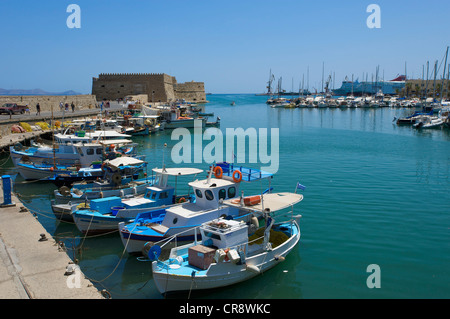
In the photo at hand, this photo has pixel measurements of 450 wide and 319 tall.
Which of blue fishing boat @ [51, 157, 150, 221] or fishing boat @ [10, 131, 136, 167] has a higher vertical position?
fishing boat @ [10, 131, 136, 167]

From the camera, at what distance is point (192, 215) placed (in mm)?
14922

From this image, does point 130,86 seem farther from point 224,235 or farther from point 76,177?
point 224,235

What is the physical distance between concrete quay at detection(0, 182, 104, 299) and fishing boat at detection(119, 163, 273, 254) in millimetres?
3027

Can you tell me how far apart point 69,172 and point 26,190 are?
3.07m

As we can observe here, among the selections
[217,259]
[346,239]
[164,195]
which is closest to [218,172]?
[164,195]

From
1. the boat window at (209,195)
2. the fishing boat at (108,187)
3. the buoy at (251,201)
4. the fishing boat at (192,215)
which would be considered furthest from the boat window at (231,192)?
the fishing boat at (108,187)

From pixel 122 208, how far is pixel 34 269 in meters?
6.65

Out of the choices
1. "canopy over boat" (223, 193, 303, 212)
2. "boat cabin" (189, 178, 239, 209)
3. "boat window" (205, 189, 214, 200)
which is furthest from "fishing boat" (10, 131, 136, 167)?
"canopy over boat" (223, 193, 303, 212)

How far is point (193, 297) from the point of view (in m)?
11.7

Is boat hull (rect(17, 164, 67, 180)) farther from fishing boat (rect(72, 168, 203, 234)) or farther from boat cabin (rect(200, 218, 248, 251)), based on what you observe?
boat cabin (rect(200, 218, 248, 251))

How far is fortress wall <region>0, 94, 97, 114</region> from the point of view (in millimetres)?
51594

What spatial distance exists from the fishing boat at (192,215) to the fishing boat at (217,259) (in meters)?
1.35

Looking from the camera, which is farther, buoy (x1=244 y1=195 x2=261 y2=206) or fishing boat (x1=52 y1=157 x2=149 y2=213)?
fishing boat (x1=52 y1=157 x2=149 y2=213)

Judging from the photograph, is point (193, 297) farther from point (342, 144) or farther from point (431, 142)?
point (431, 142)
